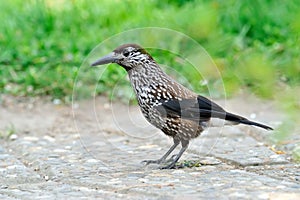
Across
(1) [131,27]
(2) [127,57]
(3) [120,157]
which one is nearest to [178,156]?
(3) [120,157]

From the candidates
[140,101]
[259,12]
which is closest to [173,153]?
[140,101]

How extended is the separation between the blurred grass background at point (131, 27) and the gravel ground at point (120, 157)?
0.29 meters

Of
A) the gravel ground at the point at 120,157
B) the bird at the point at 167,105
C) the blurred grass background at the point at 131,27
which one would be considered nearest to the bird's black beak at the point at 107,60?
the bird at the point at 167,105

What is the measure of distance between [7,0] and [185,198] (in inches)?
231

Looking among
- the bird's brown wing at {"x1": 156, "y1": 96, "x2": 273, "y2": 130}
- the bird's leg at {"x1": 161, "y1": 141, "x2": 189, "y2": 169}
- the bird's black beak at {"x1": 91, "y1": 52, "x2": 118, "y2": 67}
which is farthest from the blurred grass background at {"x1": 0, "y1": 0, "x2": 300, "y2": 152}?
the bird's black beak at {"x1": 91, "y1": 52, "x2": 118, "y2": 67}

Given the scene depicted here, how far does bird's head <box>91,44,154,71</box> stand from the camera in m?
5.21

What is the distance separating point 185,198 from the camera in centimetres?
412

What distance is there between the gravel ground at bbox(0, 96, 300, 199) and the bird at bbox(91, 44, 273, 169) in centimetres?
22

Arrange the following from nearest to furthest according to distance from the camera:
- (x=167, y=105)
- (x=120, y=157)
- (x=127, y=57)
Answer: (x=167, y=105)
(x=127, y=57)
(x=120, y=157)

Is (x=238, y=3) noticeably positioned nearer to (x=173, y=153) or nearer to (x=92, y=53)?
(x=92, y=53)

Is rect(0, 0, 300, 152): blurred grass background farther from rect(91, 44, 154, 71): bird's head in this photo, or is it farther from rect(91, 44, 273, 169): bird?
rect(91, 44, 154, 71): bird's head

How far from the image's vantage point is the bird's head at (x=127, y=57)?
17.1 feet

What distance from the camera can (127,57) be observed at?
5.24 metres

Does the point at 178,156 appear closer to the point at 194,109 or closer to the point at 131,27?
the point at 194,109
